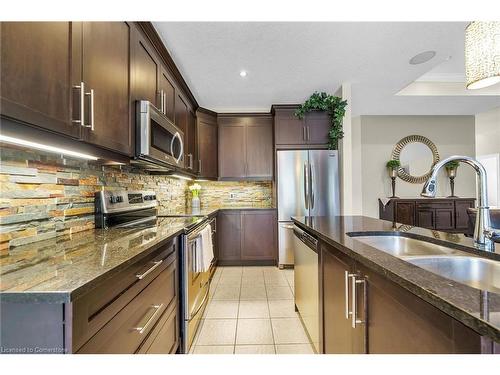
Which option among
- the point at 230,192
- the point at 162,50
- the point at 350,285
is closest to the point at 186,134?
the point at 162,50

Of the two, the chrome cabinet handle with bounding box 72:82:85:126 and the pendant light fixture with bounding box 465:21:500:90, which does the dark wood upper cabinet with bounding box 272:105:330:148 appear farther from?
the chrome cabinet handle with bounding box 72:82:85:126

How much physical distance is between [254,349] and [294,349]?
0.29 metres

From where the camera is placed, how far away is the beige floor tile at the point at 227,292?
2801 mm

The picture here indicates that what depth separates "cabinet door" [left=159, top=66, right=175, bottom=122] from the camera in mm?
2369

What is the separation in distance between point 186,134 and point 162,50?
116cm

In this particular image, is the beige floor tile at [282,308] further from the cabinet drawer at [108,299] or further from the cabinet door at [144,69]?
the cabinet door at [144,69]

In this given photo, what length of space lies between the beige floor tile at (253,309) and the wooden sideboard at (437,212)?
10.2 ft

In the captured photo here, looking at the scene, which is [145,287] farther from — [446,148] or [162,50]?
[446,148]

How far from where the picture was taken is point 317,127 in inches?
154

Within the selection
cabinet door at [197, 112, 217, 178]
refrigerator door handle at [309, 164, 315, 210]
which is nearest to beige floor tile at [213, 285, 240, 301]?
refrigerator door handle at [309, 164, 315, 210]

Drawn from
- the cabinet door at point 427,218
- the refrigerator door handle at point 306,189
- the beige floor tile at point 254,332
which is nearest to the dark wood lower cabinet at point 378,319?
the beige floor tile at point 254,332

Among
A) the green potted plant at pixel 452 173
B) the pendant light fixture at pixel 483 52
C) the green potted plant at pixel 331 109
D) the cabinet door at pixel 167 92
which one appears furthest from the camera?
the green potted plant at pixel 452 173

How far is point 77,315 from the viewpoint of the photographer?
2.29 ft

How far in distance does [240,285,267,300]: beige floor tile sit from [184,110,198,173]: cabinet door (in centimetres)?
163
